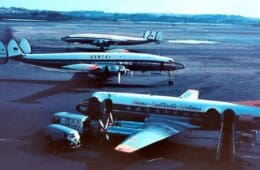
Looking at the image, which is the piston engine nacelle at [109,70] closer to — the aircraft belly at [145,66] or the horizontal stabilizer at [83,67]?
the horizontal stabilizer at [83,67]

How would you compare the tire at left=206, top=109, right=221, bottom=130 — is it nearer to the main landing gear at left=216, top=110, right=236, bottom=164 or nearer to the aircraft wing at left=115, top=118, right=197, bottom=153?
the aircraft wing at left=115, top=118, right=197, bottom=153

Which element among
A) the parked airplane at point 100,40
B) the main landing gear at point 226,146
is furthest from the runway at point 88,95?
the parked airplane at point 100,40

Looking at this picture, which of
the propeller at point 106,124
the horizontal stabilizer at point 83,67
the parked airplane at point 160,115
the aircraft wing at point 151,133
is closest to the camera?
the aircraft wing at point 151,133

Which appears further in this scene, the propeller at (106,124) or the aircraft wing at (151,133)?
the propeller at (106,124)

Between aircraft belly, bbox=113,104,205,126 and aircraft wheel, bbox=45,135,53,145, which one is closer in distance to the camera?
aircraft wheel, bbox=45,135,53,145

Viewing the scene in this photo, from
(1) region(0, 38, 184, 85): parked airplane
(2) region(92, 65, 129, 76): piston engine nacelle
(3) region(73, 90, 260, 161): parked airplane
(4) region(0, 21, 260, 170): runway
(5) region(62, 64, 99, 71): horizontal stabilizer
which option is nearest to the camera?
(4) region(0, 21, 260, 170): runway

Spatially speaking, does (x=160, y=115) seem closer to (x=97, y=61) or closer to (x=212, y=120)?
(x=212, y=120)

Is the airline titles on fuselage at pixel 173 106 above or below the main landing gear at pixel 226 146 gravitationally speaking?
above

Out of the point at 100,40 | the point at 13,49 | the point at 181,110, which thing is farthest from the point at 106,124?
the point at 100,40

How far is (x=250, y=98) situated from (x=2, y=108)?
26.2 metres

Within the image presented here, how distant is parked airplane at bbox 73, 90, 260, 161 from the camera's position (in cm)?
2956

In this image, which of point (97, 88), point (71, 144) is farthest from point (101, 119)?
→ point (97, 88)

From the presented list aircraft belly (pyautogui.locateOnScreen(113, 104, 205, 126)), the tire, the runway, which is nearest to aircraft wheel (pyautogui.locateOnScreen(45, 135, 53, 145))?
the runway

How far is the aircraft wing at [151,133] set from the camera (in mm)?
24919
